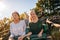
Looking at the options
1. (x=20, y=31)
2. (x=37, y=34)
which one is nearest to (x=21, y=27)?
(x=20, y=31)

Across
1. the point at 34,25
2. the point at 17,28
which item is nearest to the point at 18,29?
the point at 17,28

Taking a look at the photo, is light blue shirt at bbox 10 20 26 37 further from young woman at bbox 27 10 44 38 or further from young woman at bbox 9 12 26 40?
young woman at bbox 27 10 44 38

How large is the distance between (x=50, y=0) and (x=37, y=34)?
1937 cm

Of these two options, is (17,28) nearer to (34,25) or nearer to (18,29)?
(18,29)

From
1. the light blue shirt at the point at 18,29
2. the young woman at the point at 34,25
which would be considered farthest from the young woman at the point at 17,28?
the young woman at the point at 34,25

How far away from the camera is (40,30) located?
4863mm

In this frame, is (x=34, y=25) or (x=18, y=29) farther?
(x=18, y=29)

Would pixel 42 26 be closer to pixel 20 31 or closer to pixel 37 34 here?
pixel 37 34

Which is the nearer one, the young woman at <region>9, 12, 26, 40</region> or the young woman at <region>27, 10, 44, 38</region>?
the young woman at <region>27, 10, 44, 38</region>

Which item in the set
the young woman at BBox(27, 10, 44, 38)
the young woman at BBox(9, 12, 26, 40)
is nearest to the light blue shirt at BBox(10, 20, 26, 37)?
the young woman at BBox(9, 12, 26, 40)

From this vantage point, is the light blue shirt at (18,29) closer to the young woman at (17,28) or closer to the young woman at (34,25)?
the young woman at (17,28)

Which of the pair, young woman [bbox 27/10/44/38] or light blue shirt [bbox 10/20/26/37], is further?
light blue shirt [bbox 10/20/26/37]

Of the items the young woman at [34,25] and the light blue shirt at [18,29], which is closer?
the young woman at [34,25]

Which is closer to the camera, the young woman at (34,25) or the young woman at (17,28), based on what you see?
the young woman at (34,25)
